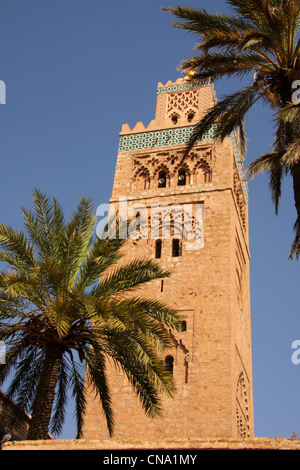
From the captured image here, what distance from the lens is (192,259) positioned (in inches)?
773

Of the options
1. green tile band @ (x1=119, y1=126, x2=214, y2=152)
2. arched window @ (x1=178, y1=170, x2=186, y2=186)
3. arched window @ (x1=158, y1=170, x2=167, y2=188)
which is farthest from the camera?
green tile band @ (x1=119, y1=126, x2=214, y2=152)

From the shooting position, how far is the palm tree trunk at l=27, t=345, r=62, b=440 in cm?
→ 1108

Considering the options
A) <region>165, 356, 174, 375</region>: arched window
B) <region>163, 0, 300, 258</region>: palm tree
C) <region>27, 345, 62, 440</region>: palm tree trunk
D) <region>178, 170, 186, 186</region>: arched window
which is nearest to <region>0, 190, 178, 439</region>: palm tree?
<region>27, 345, 62, 440</region>: palm tree trunk

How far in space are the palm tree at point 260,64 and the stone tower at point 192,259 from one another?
619cm

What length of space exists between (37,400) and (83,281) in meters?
2.15

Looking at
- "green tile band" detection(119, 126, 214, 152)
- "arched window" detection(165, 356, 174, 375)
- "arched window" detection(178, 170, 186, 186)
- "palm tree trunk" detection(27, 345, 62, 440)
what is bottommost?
"palm tree trunk" detection(27, 345, 62, 440)

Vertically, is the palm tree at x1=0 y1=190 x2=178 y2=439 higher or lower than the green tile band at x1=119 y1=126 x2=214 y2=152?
lower

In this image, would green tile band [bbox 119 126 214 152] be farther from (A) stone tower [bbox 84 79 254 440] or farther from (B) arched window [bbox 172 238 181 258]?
(B) arched window [bbox 172 238 181 258]

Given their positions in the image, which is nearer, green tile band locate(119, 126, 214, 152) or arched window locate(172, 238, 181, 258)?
arched window locate(172, 238, 181, 258)

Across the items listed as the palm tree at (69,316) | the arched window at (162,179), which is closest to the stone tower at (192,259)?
the arched window at (162,179)

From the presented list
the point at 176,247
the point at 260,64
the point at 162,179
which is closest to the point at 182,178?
the point at 162,179

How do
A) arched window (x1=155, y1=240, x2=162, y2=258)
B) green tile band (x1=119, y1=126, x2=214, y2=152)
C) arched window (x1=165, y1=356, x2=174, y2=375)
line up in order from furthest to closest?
green tile band (x1=119, y1=126, x2=214, y2=152) → arched window (x1=155, y1=240, x2=162, y2=258) → arched window (x1=165, y1=356, x2=174, y2=375)
